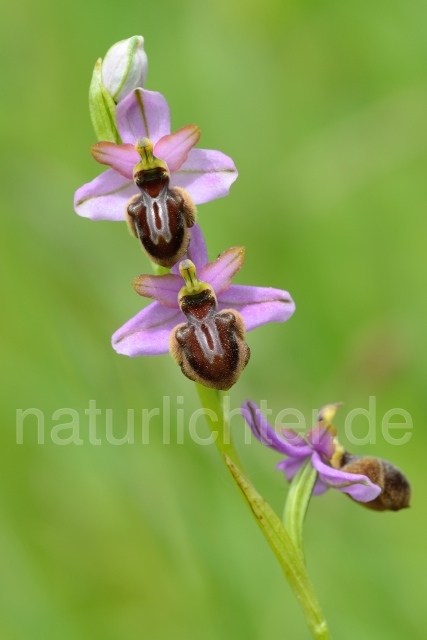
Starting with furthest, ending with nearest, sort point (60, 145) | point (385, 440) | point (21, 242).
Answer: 1. point (60, 145)
2. point (385, 440)
3. point (21, 242)

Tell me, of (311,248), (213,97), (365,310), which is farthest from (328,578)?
(213,97)

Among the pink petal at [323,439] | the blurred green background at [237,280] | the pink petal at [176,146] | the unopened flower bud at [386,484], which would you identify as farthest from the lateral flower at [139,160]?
the blurred green background at [237,280]

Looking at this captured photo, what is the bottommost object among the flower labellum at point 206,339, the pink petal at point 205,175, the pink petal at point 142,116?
the flower labellum at point 206,339

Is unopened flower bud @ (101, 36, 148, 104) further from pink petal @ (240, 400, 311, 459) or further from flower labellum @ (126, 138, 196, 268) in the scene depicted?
pink petal @ (240, 400, 311, 459)

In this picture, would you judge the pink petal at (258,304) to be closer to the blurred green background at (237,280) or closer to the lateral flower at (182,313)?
the lateral flower at (182,313)

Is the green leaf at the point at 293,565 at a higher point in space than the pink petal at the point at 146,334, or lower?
lower

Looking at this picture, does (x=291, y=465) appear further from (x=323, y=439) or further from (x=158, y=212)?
(x=158, y=212)

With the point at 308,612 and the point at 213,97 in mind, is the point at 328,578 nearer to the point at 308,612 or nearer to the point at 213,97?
the point at 308,612

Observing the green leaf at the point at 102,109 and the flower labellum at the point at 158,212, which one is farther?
the green leaf at the point at 102,109
